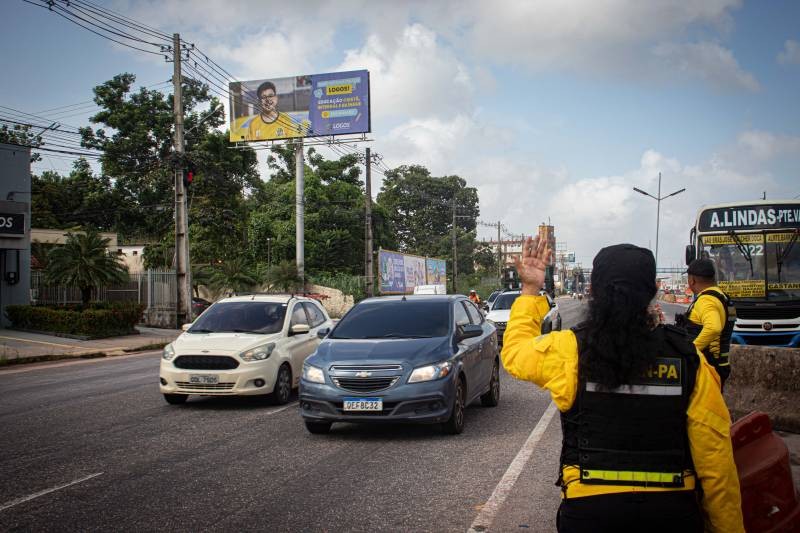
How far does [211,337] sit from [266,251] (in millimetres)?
43533

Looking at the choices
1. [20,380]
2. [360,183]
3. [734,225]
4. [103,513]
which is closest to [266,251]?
[360,183]

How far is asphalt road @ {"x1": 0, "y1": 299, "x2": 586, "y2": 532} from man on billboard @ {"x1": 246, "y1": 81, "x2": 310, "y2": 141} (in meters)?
39.3

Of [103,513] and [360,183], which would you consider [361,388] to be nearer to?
[103,513]

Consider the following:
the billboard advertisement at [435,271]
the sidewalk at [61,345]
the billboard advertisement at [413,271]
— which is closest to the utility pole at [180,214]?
the sidewalk at [61,345]

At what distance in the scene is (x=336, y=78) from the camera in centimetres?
4825

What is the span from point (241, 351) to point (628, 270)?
8.69 m

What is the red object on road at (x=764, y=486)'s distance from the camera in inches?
124

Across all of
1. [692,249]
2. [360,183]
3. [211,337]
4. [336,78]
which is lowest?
[211,337]

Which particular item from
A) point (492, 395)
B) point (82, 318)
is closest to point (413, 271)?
point (82, 318)

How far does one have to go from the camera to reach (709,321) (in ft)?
20.4

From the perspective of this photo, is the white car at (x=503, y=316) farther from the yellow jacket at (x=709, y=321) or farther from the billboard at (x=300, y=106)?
the billboard at (x=300, y=106)

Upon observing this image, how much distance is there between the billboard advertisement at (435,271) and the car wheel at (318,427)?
189ft

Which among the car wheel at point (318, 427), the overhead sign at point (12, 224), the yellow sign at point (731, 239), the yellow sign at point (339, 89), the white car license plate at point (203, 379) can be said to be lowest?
the car wheel at point (318, 427)

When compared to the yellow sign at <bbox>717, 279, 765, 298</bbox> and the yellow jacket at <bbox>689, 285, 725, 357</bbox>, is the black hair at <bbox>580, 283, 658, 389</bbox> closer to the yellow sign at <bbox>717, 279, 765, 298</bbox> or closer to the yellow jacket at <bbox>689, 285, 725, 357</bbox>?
the yellow jacket at <bbox>689, 285, 725, 357</bbox>
